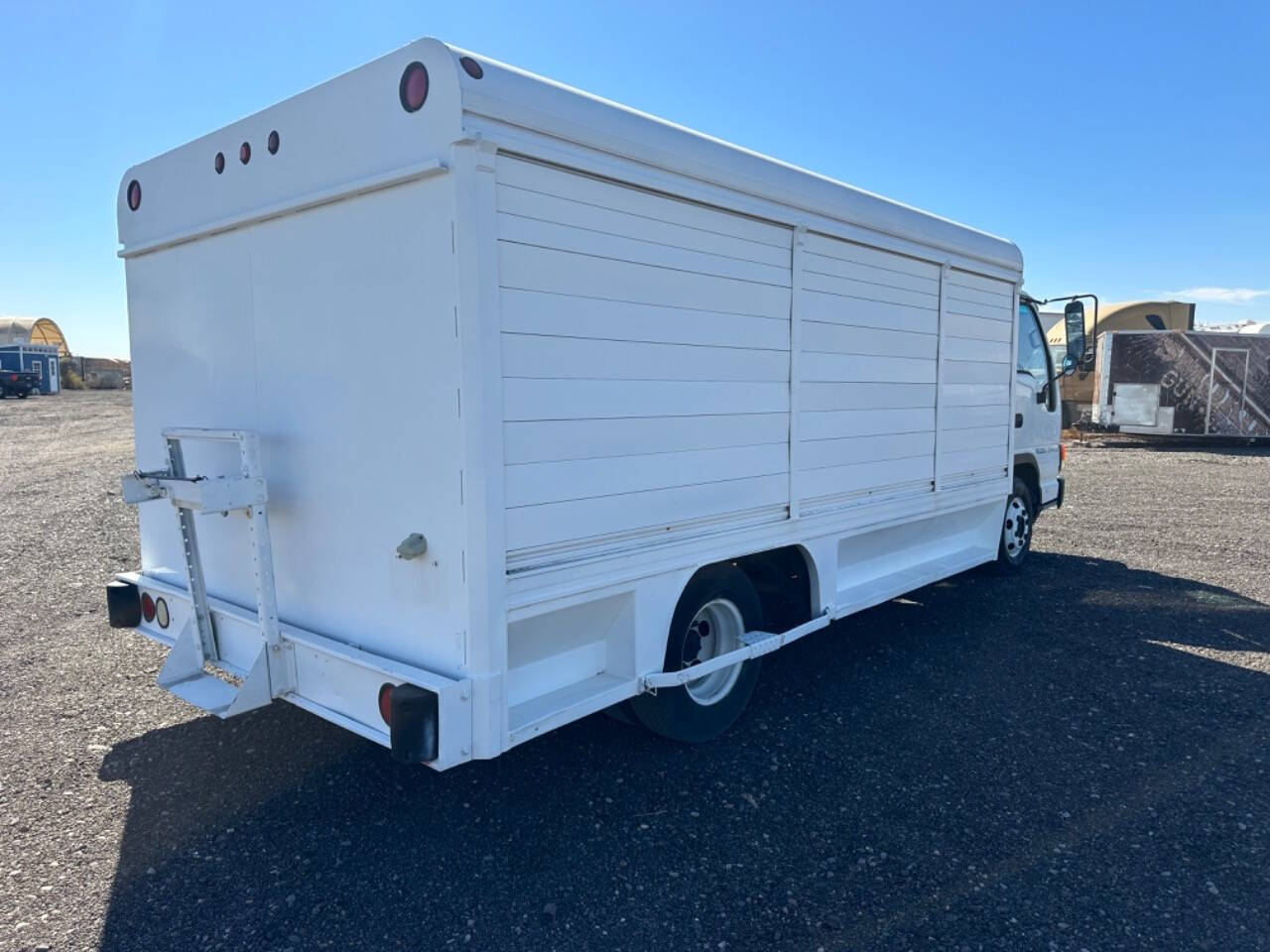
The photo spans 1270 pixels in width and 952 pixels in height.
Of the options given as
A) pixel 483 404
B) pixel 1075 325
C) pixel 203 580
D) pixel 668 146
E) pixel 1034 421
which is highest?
pixel 668 146

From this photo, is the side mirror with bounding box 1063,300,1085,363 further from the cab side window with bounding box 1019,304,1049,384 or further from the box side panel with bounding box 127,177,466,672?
the box side panel with bounding box 127,177,466,672

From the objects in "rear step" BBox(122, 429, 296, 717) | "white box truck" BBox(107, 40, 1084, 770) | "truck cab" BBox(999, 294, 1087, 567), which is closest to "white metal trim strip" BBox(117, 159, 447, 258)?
"white box truck" BBox(107, 40, 1084, 770)

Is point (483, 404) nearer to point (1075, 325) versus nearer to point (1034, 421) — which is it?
point (1075, 325)

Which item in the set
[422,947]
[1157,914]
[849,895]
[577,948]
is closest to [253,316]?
[422,947]

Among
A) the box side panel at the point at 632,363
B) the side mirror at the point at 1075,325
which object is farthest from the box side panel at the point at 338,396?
the side mirror at the point at 1075,325

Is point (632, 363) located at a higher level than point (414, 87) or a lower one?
lower

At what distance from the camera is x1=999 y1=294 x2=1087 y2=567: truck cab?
6812mm

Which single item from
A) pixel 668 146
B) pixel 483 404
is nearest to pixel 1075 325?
pixel 668 146

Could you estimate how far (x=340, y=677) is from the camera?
3098mm

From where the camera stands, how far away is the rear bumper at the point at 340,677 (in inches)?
110

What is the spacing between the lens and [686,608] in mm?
3777

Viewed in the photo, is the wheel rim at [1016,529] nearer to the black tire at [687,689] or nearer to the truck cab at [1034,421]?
the truck cab at [1034,421]

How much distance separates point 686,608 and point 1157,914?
1.95 metres

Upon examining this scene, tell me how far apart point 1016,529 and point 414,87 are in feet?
20.2
